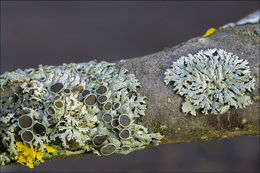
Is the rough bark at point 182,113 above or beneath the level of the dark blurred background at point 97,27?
beneath

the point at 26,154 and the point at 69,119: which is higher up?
the point at 69,119

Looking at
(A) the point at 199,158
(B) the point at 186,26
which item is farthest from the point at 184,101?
(B) the point at 186,26

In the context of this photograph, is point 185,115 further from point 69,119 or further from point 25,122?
point 25,122

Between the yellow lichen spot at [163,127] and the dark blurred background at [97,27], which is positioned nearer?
the yellow lichen spot at [163,127]

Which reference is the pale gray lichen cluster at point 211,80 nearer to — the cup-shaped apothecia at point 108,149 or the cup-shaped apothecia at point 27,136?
the cup-shaped apothecia at point 108,149

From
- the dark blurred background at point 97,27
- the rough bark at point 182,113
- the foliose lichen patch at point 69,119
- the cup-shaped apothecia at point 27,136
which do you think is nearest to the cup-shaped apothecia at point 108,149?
the foliose lichen patch at point 69,119

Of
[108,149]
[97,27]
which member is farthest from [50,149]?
[97,27]

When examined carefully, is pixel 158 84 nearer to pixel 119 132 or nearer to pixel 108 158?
pixel 119 132
